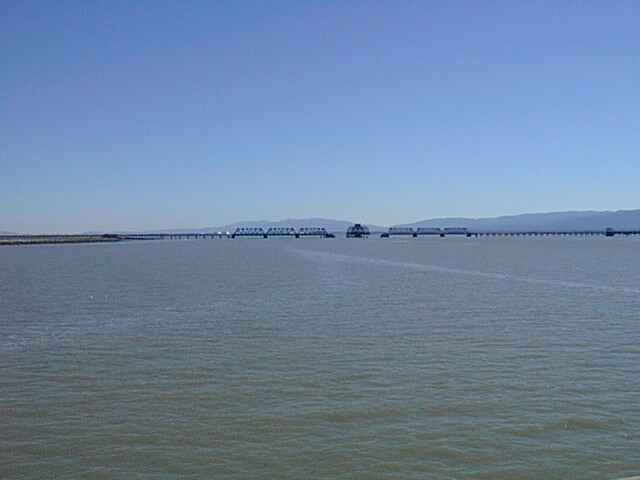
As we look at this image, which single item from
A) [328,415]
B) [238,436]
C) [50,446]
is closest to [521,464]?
[328,415]

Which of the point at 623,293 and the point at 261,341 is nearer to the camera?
the point at 261,341

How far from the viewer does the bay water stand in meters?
11.5

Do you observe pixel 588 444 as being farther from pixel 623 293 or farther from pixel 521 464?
pixel 623 293

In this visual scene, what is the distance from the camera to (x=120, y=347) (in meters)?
21.8

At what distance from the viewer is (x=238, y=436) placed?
12727 mm

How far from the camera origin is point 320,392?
15883 millimetres

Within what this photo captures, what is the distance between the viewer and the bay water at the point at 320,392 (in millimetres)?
11508

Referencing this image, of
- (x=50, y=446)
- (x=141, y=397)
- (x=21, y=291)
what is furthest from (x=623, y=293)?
(x=21, y=291)

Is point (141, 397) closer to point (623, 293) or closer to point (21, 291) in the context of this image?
point (21, 291)

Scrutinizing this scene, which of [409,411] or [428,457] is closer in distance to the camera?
[428,457]

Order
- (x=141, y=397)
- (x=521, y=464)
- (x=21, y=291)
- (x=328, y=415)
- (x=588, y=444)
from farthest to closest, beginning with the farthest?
1. (x=21, y=291)
2. (x=141, y=397)
3. (x=328, y=415)
4. (x=588, y=444)
5. (x=521, y=464)

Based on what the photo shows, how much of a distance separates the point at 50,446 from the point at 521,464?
9239 millimetres

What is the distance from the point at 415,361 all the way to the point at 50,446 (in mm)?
11023

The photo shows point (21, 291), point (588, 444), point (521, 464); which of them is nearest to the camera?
point (521, 464)
